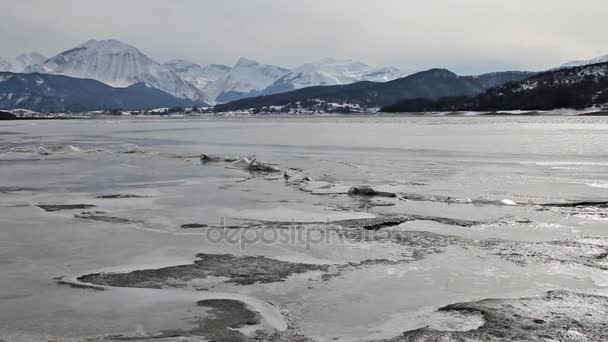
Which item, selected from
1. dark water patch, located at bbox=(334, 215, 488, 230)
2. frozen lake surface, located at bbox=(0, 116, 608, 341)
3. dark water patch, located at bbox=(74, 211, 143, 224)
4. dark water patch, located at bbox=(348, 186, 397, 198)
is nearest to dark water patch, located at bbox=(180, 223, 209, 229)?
frozen lake surface, located at bbox=(0, 116, 608, 341)

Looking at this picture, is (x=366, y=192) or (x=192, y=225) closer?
(x=192, y=225)

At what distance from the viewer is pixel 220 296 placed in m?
7.16

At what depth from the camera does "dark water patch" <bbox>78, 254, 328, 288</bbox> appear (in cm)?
783

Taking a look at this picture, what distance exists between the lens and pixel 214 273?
830 centimetres

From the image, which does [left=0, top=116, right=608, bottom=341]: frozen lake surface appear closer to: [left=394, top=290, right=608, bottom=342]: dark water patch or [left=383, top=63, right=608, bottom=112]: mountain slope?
[left=394, top=290, right=608, bottom=342]: dark water patch

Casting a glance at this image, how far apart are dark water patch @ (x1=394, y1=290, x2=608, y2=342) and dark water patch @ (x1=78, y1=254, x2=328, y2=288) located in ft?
8.95

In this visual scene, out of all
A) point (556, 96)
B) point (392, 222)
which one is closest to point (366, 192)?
point (392, 222)

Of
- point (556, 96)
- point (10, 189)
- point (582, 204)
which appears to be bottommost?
point (582, 204)

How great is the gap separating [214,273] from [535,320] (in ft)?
15.3

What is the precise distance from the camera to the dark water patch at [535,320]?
574 centimetres

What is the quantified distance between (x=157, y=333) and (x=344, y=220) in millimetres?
7158

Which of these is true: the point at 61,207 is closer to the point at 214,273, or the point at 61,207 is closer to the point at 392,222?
the point at 214,273

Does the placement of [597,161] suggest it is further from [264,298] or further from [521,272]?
[264,298]

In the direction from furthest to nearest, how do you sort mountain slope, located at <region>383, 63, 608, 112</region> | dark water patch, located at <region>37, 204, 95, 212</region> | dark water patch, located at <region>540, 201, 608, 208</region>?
mountain slope, located at <region>383, 63, 608, 112</region>, dark water patch, located at <region>540, 201, 608, 208</region>, dark water patch, located at <region>37, 204, 95, 212</region>
